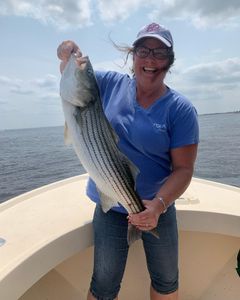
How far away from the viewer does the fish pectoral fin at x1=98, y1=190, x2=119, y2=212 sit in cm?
234

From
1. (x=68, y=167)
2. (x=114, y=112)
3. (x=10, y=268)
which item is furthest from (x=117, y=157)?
(x=68, y=167)

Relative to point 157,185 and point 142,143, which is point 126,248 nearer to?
point 157,185

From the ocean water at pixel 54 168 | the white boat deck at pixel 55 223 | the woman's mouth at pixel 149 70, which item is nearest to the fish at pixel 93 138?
the woman's mouth at pixel 149 70

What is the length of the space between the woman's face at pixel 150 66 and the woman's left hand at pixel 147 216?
844mm

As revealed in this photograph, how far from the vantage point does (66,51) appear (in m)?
2.33

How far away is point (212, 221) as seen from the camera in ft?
10.2

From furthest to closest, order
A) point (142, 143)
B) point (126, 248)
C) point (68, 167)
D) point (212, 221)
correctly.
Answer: point (68, 167)
point (212, 221)
point (126, 248)
point (142, 143)

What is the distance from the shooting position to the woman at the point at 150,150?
2.37m

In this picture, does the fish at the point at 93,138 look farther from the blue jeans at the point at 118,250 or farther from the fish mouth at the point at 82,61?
the blue jeans at the point at 118,250

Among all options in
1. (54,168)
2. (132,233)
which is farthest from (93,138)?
(54,168)

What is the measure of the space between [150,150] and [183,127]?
272 millimetres

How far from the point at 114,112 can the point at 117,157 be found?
40 cm

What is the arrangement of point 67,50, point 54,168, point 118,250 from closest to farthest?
point 67,50, point 118,250, point 54,168

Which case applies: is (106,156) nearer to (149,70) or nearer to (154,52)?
(149,70)
